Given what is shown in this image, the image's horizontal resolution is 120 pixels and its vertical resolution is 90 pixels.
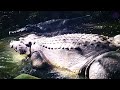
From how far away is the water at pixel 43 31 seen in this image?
410 centimetres

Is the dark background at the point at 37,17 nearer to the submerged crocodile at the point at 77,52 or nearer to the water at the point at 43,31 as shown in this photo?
the water at the point at 43,31

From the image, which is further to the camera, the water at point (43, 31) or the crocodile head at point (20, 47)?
the crocodile head at point (20, 47)

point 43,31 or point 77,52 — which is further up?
point 43,31

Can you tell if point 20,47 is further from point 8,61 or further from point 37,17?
point 37,17

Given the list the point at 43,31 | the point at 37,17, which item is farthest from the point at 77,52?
the point at 37,17

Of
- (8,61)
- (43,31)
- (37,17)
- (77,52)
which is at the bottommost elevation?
(8,61)

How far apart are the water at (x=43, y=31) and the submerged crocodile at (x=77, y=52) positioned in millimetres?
74

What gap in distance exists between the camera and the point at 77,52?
4176 mm

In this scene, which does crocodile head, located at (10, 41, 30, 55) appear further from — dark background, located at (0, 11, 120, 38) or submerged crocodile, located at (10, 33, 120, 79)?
dark background, located at (0, 11, 120, 38)

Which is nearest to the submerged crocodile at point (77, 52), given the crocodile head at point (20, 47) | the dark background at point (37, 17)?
the crocodile head at point (20, 47)

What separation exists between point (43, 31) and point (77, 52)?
59cm

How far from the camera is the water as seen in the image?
4102 millimetres
